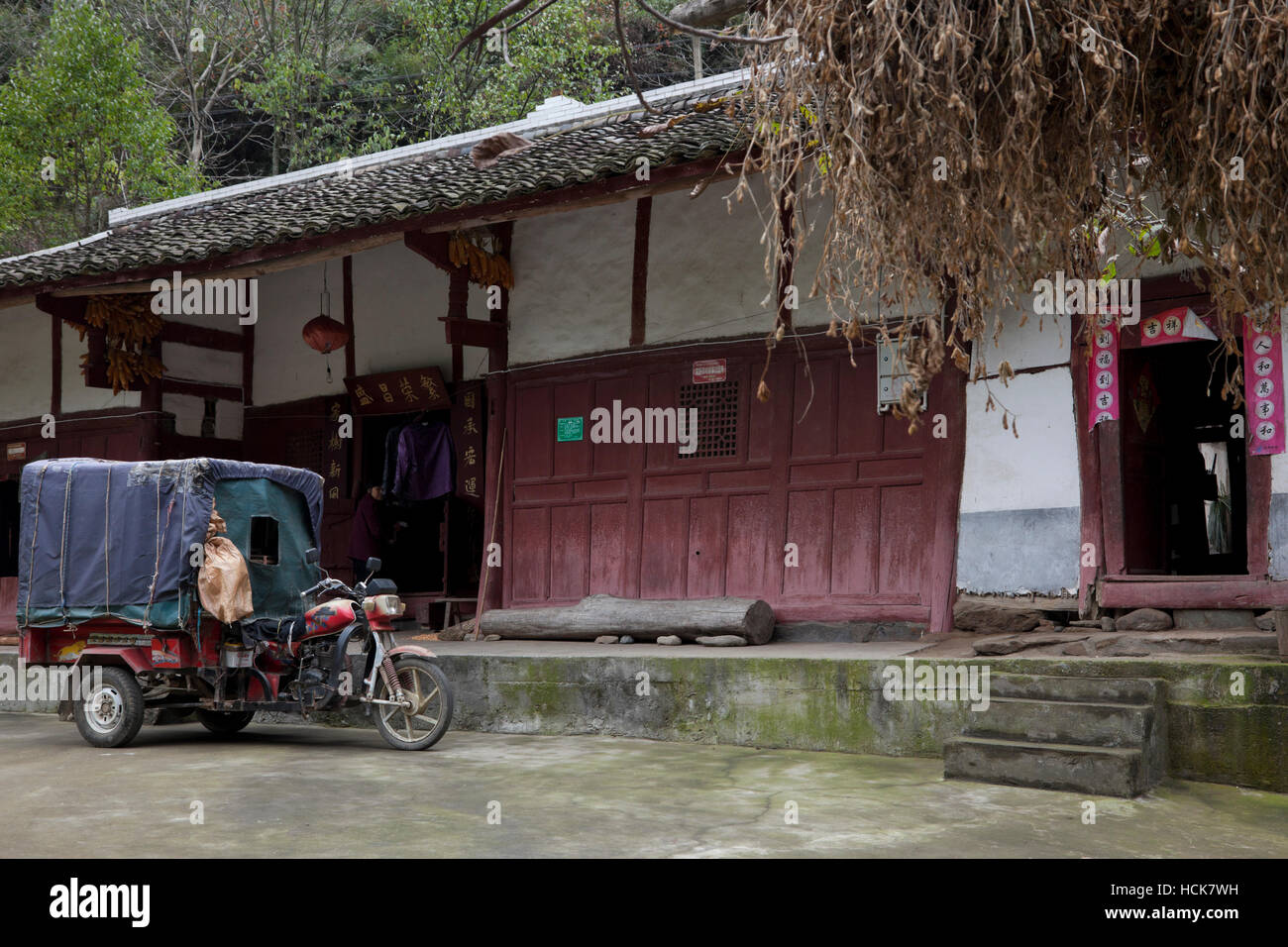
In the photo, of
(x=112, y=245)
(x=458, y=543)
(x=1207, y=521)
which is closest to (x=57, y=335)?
(x=112, y=245)

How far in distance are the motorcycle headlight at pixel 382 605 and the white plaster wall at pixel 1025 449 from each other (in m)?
4.13

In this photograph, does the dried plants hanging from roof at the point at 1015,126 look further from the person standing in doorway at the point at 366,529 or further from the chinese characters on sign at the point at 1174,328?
the person standing in doorway at the point at 366,529

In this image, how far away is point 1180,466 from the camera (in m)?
9.38

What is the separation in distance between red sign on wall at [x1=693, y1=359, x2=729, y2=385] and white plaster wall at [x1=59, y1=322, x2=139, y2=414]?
6.85 meters

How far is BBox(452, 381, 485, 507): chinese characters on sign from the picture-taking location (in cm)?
1189

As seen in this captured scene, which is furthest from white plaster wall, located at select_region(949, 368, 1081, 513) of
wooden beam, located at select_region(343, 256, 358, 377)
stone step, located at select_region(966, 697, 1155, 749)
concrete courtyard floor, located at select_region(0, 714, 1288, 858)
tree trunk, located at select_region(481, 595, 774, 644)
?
wooden beam, located at select_region(343, 256, 358, 377)

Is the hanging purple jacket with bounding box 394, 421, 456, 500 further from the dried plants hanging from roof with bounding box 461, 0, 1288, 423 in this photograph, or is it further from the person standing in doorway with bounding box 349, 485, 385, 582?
the dried plants hanging from roof with bounding box 461, 0, 1288, 423

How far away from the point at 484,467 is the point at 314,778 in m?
5.60

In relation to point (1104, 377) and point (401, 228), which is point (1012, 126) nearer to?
point (1104, 377)

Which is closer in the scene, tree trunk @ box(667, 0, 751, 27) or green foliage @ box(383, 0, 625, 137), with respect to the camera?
tree trunk @ box(667, 0, 751, 27)

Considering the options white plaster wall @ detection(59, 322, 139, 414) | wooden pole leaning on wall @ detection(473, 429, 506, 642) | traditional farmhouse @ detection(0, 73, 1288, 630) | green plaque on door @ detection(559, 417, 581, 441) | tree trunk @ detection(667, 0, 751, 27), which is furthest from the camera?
white plaster wall @ detection(59, 322, 139, 414)

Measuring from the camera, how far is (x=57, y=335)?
13758mm

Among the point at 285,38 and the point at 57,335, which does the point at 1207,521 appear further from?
the point at 285,38

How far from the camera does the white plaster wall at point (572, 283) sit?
34.7 ft
